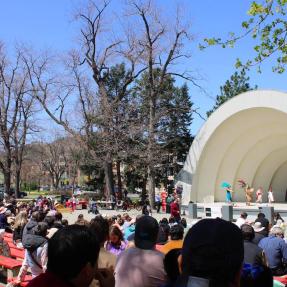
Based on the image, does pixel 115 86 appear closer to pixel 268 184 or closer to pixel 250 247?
pixel 268 184

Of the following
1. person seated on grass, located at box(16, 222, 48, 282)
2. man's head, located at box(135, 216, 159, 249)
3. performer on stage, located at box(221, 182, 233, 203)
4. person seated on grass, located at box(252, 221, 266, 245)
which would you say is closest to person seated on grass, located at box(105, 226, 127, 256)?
man's head, located at box(135, 216, 159, 249)

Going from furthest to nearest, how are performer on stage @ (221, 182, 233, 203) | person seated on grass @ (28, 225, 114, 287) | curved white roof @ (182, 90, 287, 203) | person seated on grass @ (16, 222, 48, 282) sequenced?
1. performer on stage @ (221, 182, 233, 203)
2. curved white roof @ (182, 90, 287, 203)
3. person seated on grass @ (16, 222, 48, 282)
4. person seated on grass @ (28, 225, 114, 287)

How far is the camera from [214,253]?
184 centimetres

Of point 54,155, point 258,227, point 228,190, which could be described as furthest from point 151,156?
point 54,155

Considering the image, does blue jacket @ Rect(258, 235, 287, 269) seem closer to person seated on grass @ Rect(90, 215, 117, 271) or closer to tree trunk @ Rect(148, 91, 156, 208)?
person seated on grass @ Rect(90, 215, 117, 271)

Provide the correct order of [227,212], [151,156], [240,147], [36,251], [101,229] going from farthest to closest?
[151,156] → [240,147] → [227,212] → [36,251] → [101,229]

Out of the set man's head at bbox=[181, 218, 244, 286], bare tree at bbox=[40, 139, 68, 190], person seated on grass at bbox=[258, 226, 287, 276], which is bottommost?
person seated on grass at bbox=[258, 226, 287, 276]

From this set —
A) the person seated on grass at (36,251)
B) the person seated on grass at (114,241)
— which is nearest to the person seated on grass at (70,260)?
the person seated on grass at (114,241)

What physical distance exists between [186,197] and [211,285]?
93.6 ft

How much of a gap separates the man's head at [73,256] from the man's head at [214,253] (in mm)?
730

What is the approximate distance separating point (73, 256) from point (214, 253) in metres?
0.92

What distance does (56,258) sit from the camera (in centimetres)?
246

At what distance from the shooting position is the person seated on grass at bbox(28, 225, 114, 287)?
7.88ft

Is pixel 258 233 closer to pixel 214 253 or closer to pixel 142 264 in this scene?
pixel 142 264
